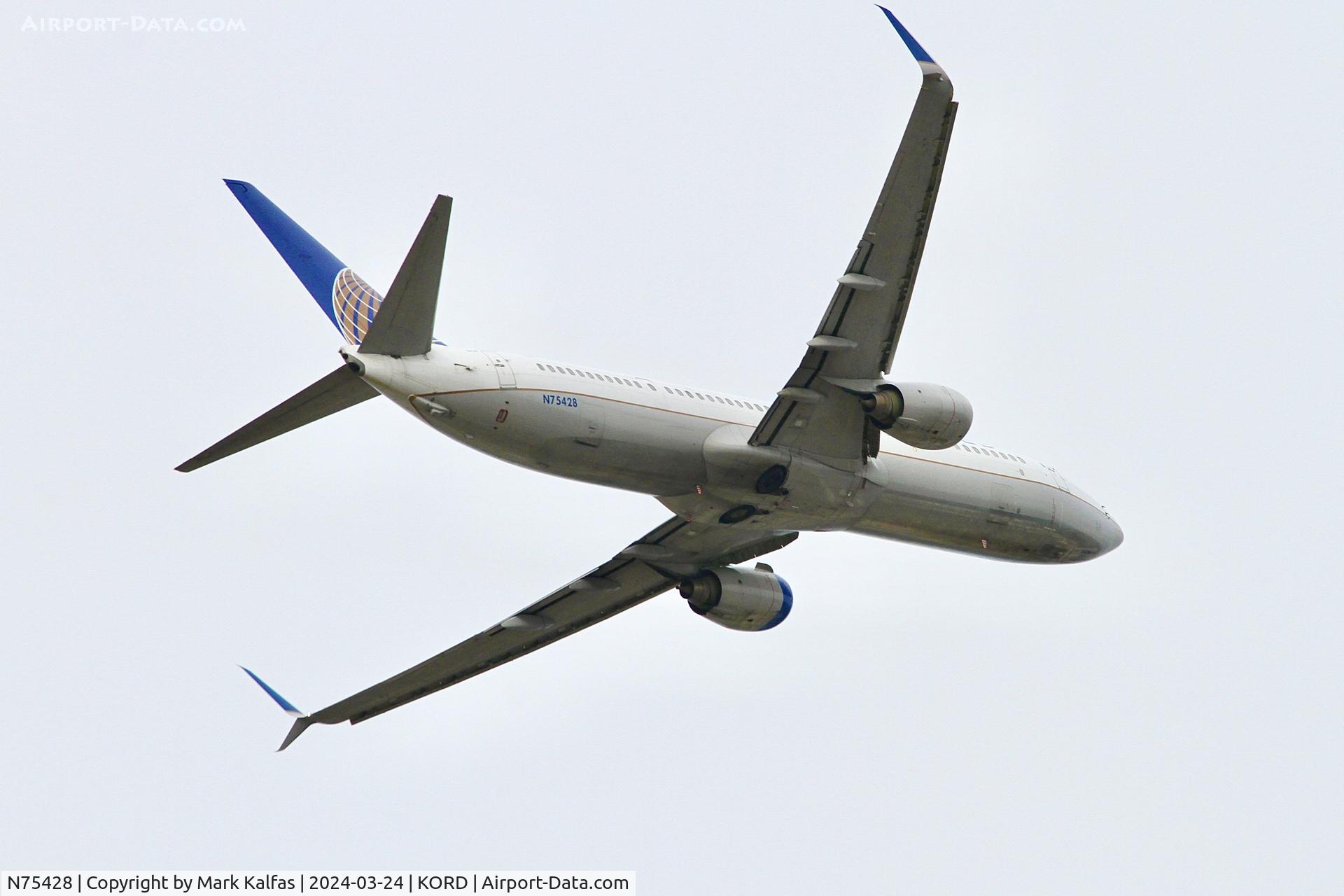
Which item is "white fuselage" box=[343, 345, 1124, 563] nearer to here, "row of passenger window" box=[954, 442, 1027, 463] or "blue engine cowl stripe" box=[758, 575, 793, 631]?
"row of passenger window" box=[954, 442, 1027, 463]

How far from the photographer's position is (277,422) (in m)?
29.3

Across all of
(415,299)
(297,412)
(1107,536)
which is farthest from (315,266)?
(1107,536)

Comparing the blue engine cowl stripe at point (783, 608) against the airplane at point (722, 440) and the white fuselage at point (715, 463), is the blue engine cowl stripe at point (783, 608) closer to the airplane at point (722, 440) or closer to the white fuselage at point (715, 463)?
the airplane at point (722, 440)

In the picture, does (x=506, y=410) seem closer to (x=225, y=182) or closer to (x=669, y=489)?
(x=669, y=489)

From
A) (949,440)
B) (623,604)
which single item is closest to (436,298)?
(949,440)

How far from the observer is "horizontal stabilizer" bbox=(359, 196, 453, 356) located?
2641cm

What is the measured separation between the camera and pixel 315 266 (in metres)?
33.7

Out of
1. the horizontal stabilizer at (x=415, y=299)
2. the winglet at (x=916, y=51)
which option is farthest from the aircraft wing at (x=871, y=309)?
the horizontal stabilizer at (x=415, y=299)

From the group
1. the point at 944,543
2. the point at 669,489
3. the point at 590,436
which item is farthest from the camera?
the point at 944,543

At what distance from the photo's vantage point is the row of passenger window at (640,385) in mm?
30156

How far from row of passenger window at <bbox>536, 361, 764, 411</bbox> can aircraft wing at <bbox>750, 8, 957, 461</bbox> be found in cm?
119

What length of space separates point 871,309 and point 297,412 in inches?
375

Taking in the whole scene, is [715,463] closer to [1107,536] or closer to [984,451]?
[984,451]

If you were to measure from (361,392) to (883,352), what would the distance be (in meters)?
8.71
